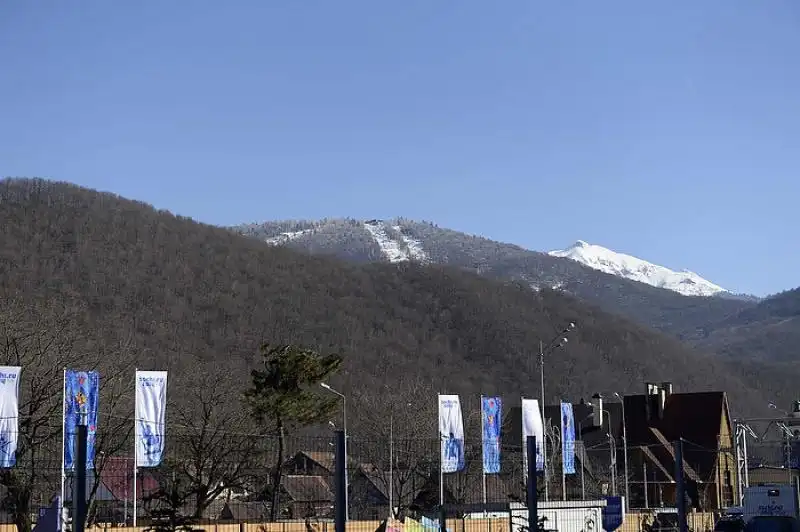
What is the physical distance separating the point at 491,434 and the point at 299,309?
111327 mm

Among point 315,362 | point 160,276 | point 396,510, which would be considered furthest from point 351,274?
point 396,510

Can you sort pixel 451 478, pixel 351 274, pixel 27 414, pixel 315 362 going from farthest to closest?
pixel 351 274
pixel 451 478
pixel 315 362
pixel 27 414

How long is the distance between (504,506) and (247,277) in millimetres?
136863

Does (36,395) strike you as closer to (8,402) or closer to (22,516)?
(22,516)

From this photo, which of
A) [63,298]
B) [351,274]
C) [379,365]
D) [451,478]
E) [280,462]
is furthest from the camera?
[351,274]

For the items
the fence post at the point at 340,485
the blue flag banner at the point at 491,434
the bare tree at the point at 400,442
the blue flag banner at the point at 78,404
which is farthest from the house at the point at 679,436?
the fence post at the point at 340,485

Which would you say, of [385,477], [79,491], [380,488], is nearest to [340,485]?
[79,491]

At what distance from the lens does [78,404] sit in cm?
3272

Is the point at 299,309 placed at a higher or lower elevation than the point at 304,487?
higher

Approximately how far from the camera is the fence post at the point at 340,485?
16125mm

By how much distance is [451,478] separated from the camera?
64.1 m

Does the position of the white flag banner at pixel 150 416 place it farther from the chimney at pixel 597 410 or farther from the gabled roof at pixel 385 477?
the chimney at pixel 597 410

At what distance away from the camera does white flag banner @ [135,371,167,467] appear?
33.8 meters

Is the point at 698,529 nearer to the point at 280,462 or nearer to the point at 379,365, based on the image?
the point at 280,462
